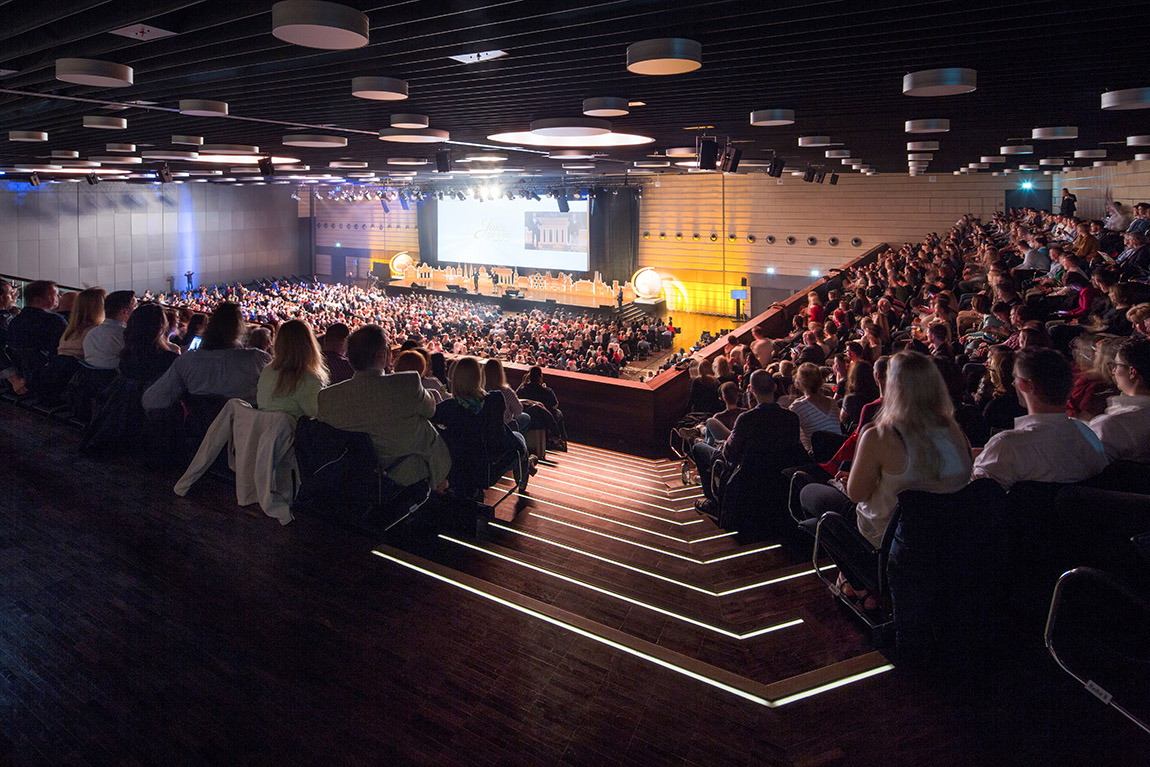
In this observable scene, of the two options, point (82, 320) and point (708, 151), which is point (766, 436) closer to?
point (82, 320)

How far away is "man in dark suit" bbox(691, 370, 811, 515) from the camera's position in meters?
3.88

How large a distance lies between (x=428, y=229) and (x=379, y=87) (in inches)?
963

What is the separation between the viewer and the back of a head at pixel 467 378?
4.00m


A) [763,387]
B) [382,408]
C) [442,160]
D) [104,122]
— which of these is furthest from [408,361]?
→ [442,160]

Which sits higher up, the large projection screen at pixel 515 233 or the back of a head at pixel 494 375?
the large projection screen at pixel 515 233

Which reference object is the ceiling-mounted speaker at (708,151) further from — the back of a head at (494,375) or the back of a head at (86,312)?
the back of a head at (86,312)

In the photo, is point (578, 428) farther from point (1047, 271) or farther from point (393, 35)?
point (1047, 271)

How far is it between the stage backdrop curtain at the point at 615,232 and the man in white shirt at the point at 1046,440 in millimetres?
21374

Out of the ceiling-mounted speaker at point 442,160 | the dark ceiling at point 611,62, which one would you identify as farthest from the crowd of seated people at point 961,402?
the ceiling-mounted speaker at point 442,160

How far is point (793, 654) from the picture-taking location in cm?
280

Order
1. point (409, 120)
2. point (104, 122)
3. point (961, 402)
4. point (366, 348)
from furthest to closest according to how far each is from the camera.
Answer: point (104, 122) → point (409, 120) → point (961, 402) → point (366, 348)

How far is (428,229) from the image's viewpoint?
28.8 m

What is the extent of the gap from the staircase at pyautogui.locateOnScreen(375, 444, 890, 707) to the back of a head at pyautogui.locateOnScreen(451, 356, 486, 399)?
791 mm

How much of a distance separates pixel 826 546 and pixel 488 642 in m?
1.51
